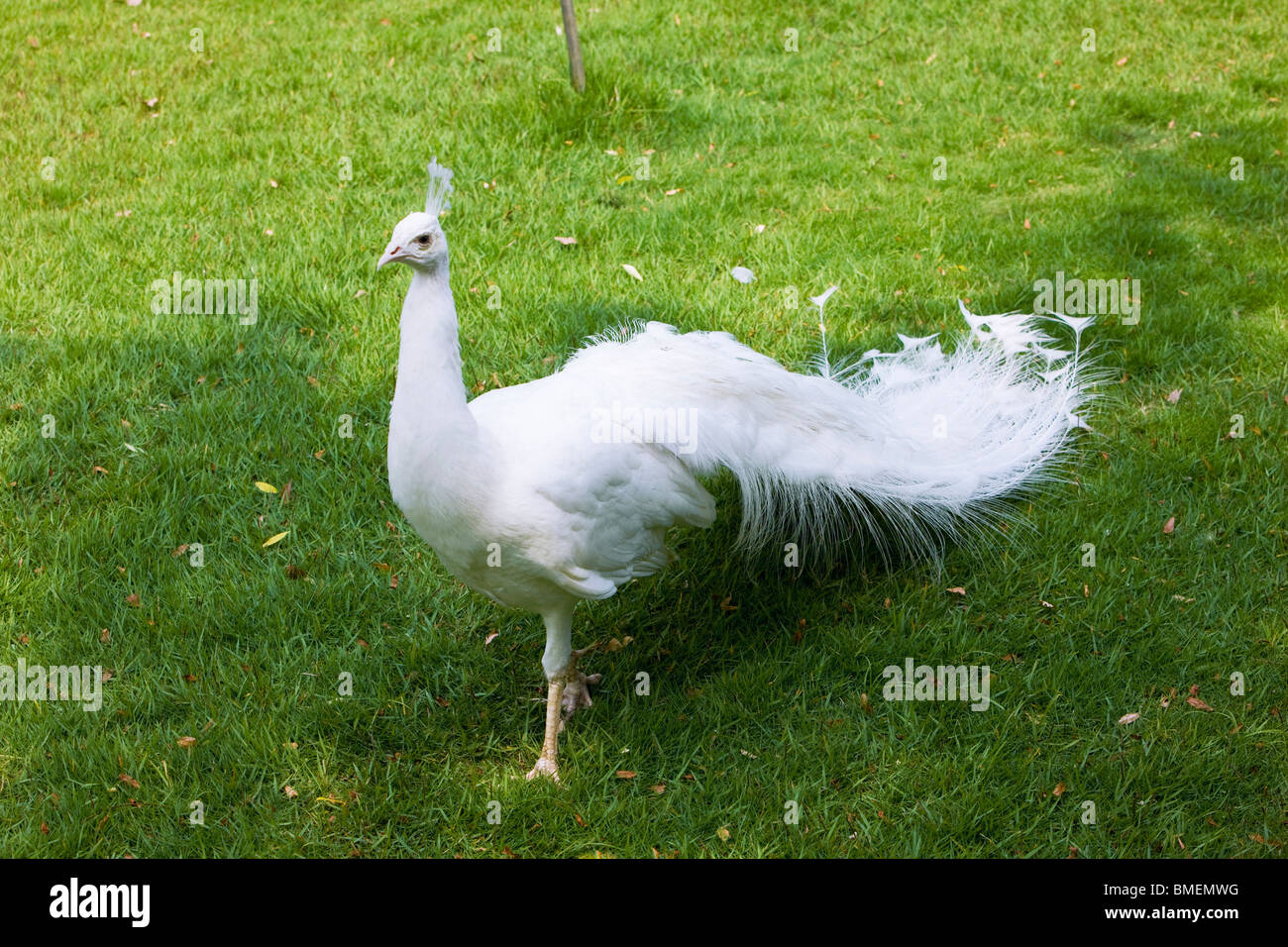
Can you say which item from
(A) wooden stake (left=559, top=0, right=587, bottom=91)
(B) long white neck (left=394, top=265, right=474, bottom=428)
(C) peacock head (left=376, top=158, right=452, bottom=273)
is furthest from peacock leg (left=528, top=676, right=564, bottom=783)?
(A) wooden stake (left=559, top=0, right=587, bottom=91)

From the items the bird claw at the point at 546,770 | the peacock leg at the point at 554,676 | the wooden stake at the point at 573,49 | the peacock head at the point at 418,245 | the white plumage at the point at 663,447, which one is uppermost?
the wooden stake at the point at 573,49

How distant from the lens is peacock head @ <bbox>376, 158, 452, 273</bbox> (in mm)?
3117

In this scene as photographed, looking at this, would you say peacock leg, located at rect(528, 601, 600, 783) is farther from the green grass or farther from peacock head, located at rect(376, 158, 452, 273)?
peacock head, located at rect(376, 158, 452, 273)

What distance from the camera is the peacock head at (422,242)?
10.2 feet

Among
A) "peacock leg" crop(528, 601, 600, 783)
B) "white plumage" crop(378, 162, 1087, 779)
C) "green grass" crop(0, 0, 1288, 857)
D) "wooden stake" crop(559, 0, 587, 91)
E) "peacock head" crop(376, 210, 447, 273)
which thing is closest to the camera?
"peacock head" crop(376, 210, 447, 273)

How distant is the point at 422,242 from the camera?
317 cm

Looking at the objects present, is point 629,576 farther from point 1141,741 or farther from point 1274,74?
point 1274,74

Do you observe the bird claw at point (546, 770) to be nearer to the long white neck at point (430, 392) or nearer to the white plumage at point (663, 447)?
the white plumage at point (663, 447)

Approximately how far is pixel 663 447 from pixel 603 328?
2.06 meters

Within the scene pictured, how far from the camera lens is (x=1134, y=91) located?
7.99 metres

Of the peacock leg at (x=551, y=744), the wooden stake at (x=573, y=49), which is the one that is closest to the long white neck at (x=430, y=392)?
the peacock leg at (x=551, y=744)

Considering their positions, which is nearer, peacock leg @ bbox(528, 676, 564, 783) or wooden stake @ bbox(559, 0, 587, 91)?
peacock leg @ bbox(528, 676, 564, 783)

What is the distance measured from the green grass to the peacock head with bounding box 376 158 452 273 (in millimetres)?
1646

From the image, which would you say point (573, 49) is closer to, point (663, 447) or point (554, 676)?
point (663, 447)
